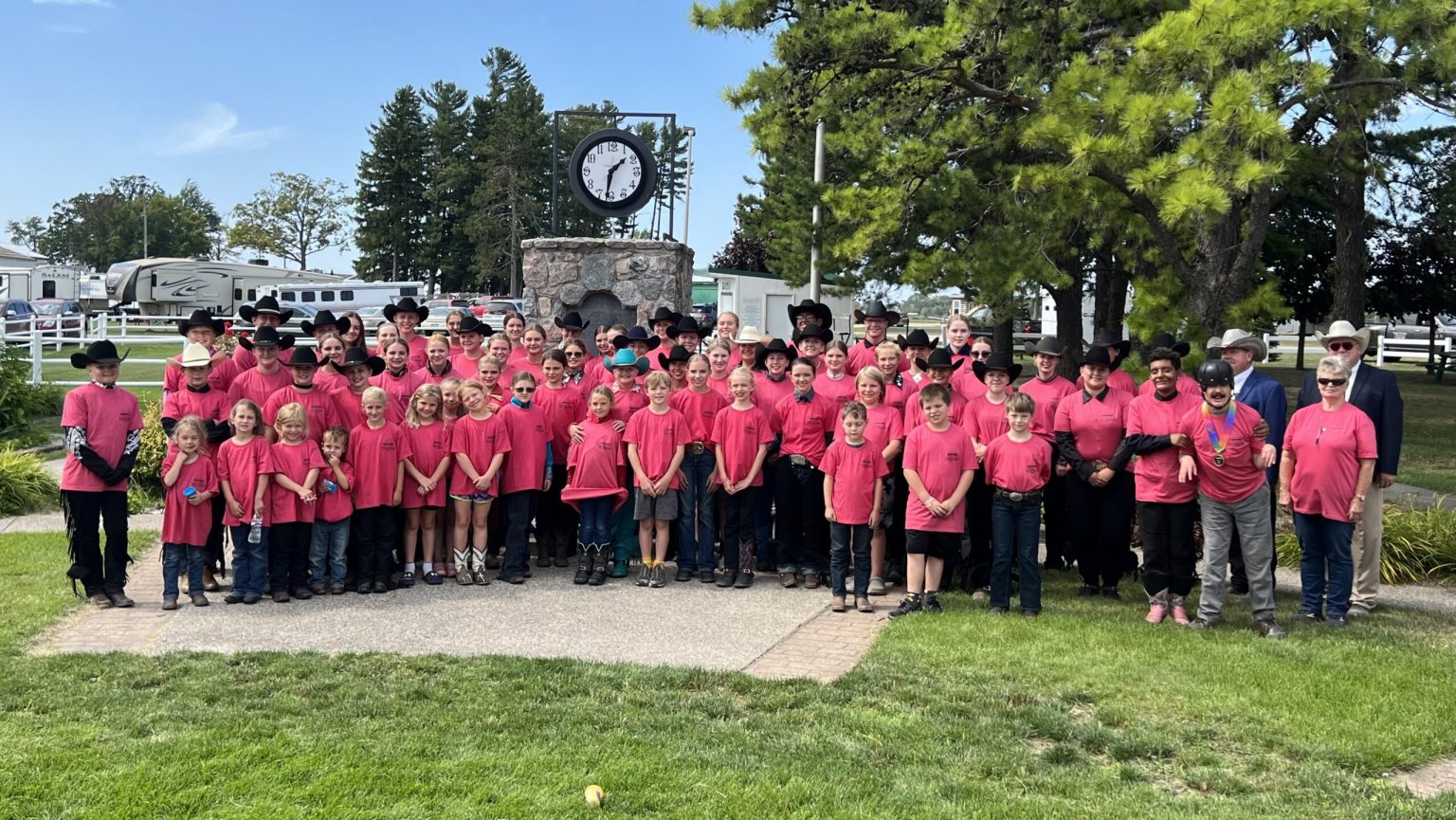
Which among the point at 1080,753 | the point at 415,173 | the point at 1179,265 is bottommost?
the point at 1080,753

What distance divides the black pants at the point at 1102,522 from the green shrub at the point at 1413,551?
2.23 meters

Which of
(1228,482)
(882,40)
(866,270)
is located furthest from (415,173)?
(1228,482)

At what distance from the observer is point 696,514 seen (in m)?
8.12

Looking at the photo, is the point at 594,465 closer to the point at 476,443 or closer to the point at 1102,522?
the point at 476,443

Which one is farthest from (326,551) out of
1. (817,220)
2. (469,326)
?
(817,220)

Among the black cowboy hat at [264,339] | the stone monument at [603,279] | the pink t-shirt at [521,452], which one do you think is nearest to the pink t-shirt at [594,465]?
the pink t-shirt at [521,452]

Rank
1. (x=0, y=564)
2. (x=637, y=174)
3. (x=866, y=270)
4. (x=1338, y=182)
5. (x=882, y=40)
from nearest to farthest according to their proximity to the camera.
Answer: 1. (x=0, y=564)
2. (x=882, y=40)
3. (x=637, y=174)
4. (x=1338, y=182)
5. (x=866, y=270)

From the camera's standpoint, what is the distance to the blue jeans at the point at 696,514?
802cm

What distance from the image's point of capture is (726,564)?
318 inches

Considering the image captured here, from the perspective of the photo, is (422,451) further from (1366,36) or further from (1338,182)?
(1338,182)

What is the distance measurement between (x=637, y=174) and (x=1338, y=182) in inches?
413

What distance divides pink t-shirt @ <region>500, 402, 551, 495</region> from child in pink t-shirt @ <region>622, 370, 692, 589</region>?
0.64 meters

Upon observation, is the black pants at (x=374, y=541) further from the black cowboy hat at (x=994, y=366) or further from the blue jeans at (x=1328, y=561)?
the blue jeans at (x=1328, y=561)

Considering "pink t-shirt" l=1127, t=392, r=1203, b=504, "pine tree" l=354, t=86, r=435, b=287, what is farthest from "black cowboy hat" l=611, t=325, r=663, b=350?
"pine tree" l=354, t=86, r=435, b=287
